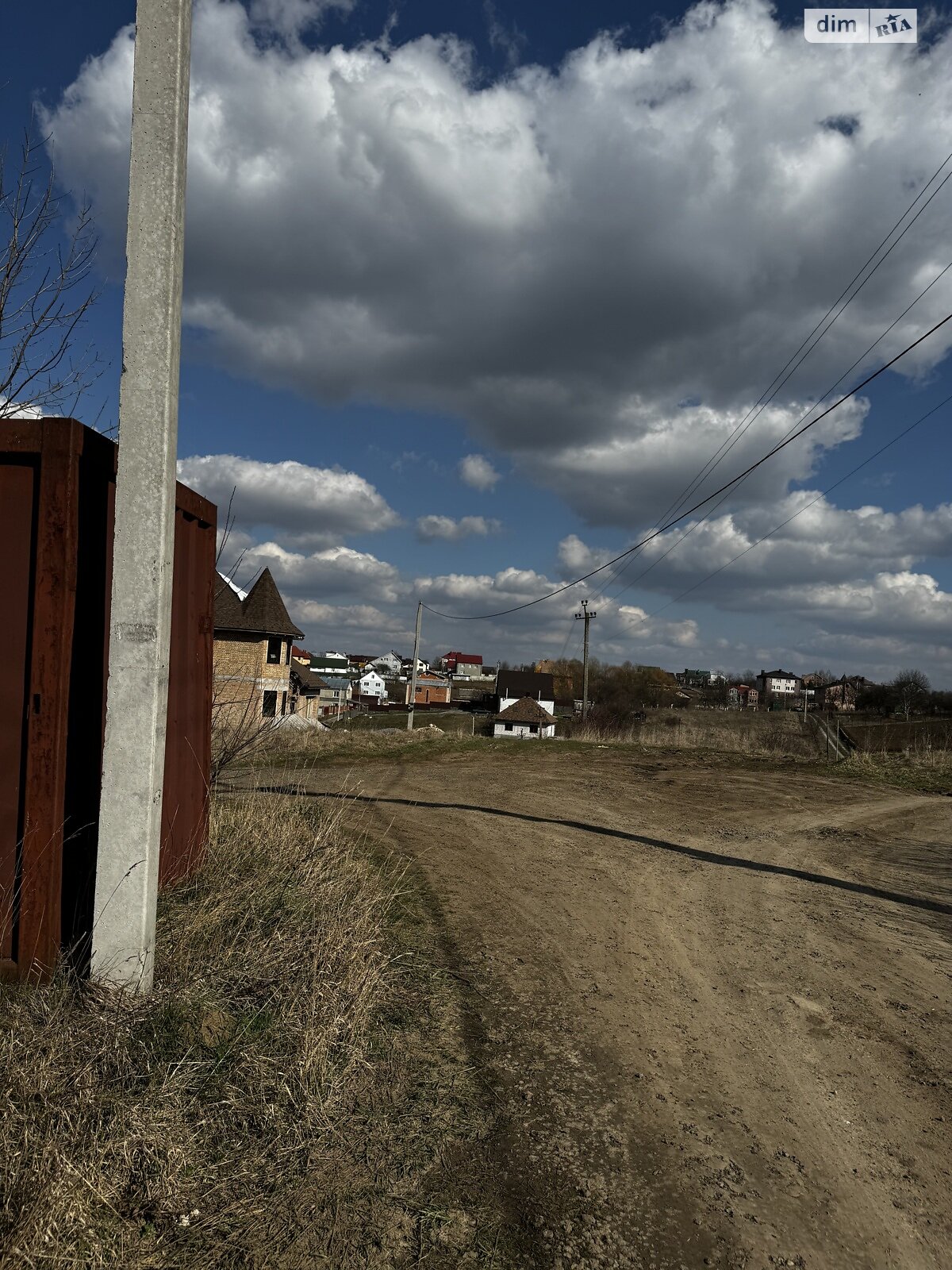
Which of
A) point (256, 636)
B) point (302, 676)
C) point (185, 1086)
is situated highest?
point (256, 636)

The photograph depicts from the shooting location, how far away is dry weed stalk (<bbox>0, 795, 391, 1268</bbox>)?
7.29 ft

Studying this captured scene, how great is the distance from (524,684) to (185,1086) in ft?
292

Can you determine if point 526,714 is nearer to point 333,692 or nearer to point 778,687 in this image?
point 333,692

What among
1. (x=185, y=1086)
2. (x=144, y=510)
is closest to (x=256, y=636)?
(x=144, y=510)

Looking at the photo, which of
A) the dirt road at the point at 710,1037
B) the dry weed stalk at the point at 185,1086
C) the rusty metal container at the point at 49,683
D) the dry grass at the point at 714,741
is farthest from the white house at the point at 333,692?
the dry weed stalk at the point at 185,1086

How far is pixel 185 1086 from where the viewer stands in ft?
9.11

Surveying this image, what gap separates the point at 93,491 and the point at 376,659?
190365 mm

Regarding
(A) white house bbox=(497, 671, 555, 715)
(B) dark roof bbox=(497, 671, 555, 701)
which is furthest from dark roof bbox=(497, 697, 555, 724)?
(B) dark roof bbox=(497, 671, 555, 701)

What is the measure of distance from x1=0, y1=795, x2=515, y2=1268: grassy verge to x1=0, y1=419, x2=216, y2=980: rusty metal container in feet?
1.24

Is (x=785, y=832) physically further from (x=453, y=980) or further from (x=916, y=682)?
(x=916, y=682)

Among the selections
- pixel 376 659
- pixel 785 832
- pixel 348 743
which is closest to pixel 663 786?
pixel 785 832

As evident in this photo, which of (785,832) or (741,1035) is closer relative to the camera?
(741,1035)

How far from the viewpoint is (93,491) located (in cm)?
394

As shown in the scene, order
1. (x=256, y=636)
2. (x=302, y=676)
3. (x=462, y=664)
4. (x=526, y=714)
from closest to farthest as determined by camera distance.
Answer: (x=256, y=636), (x=302, y=676), (x=526, y=714), (x=462, y=664)
